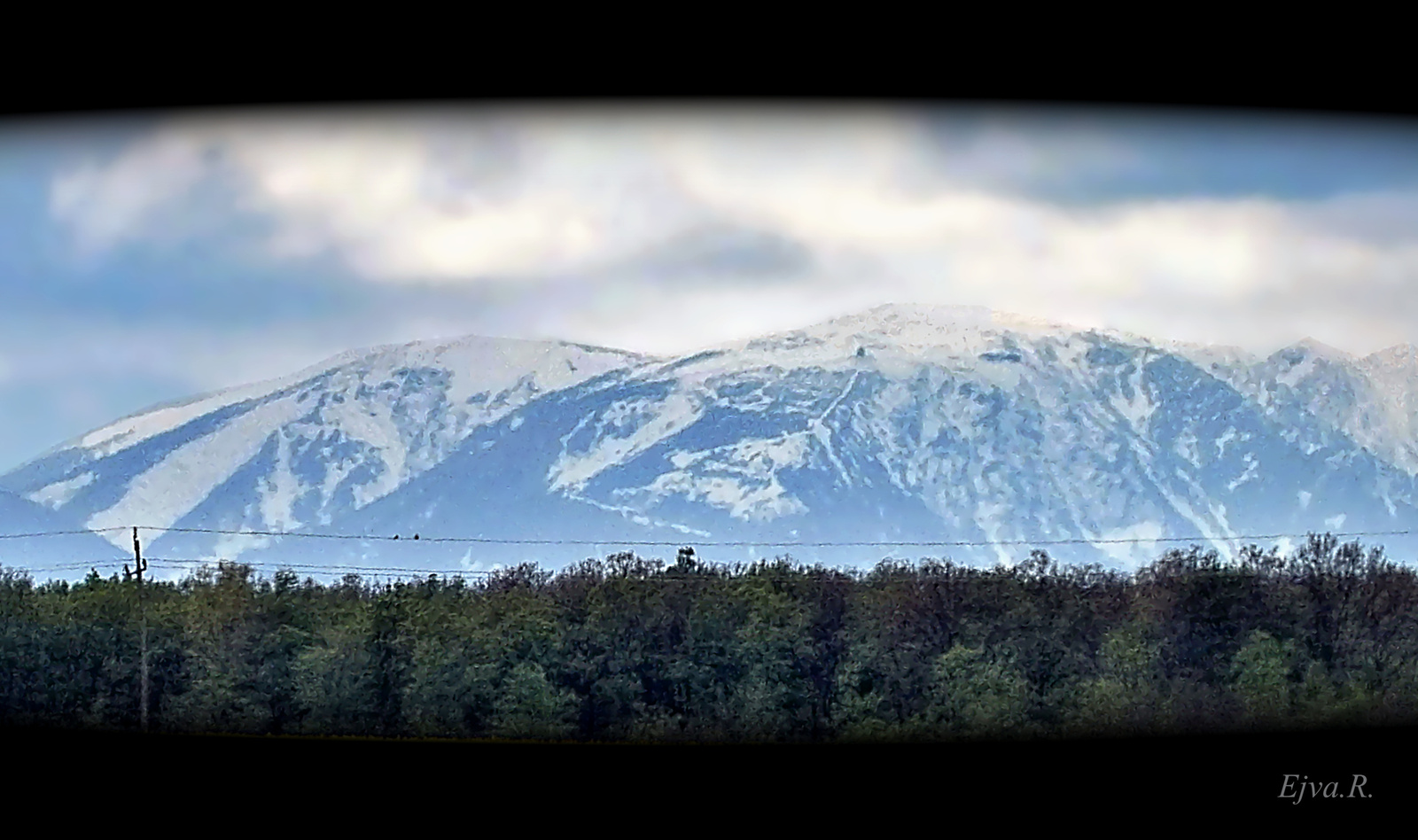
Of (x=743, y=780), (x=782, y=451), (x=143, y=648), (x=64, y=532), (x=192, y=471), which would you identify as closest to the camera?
(x=743, y=780)

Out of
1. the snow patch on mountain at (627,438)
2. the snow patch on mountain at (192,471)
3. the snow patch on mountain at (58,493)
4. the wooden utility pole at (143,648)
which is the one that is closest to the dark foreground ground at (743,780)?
the snow patch on mountain at (58,493)

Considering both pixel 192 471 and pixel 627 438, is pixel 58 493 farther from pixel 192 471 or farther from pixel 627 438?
pixel 627 438

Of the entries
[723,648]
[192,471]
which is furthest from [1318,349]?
[192,471]

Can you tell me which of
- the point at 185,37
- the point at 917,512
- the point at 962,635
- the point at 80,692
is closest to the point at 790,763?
the point at 185,37

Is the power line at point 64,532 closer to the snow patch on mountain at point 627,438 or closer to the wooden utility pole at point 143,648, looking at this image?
the wooden utility pole at point 143,648

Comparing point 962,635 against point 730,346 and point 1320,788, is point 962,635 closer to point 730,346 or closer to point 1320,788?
point 730,346

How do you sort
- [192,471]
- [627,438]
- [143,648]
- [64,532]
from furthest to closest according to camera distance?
[627,438], [192,471], [143,648], [64,532]

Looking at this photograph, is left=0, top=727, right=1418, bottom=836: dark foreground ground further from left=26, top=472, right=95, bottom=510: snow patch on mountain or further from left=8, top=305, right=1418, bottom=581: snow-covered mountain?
left=26, top=472, right=95, bottom=510: snow patch on mountain
